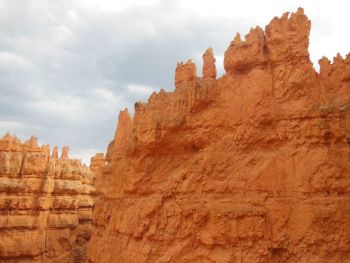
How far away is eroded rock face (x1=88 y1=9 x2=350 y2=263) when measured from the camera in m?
8.51

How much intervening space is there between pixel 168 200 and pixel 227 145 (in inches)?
89.7

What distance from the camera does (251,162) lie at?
30.6ft

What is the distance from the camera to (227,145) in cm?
977

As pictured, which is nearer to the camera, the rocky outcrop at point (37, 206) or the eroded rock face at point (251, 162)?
the eroded rock face at point (251, 162)

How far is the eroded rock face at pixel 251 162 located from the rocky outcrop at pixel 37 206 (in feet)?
50.4

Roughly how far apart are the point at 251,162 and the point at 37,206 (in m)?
19.8

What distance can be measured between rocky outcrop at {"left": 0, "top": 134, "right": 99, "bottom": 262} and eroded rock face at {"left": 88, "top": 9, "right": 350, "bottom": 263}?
15.4m

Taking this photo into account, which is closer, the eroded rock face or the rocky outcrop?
the eroded rock face

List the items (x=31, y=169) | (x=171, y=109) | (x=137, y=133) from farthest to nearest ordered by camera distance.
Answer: (x=31, y=169) < (x=137, y=133) < (x=171, y=109)

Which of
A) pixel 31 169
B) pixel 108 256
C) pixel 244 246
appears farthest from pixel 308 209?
pixel 31 169

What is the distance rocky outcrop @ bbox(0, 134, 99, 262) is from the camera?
23.9 meters

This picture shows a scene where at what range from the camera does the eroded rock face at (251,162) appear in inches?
335

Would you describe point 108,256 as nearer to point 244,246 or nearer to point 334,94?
point 244,246

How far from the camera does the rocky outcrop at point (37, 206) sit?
2386 cm
